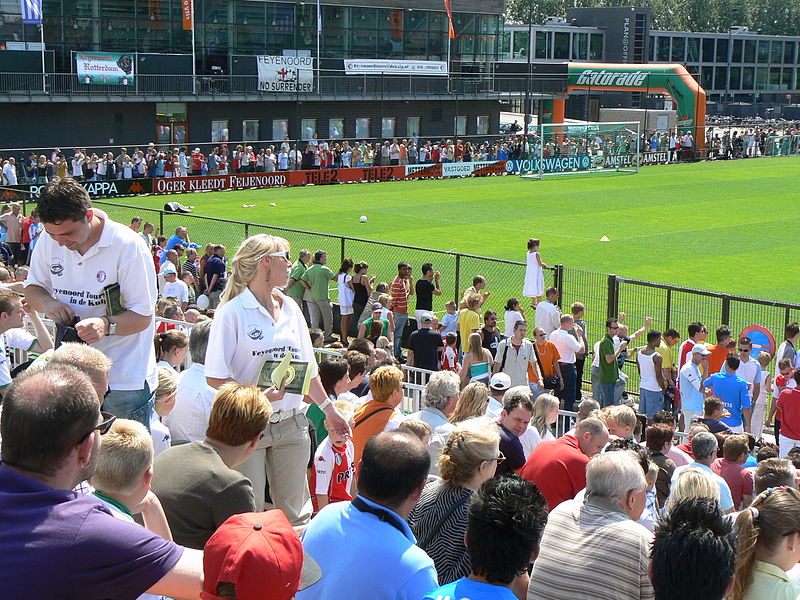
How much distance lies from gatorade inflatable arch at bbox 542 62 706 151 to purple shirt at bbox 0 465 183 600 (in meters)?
58.8

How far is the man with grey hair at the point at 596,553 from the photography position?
4.19 metres

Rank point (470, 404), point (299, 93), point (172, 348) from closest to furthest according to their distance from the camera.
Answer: point (470, 404) → point (172, 348) → point (299, 93)

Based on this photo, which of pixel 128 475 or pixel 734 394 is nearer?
pixel 128 475

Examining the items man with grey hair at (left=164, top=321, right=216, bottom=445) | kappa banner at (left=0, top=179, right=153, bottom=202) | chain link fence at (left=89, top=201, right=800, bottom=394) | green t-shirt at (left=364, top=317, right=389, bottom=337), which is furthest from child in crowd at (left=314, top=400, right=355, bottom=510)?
kappa banner at (left=0, top=179, right=153, bottom=202)

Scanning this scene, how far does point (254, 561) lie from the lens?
3094mm

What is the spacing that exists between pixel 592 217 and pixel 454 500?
29.6 meters

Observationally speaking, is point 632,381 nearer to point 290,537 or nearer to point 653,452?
point 653,452

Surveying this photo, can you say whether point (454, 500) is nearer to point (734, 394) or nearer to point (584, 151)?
point (734, 394)

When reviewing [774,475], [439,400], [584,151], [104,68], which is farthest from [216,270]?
[584,151]

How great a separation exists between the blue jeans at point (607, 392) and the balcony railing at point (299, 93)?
36.5 metres

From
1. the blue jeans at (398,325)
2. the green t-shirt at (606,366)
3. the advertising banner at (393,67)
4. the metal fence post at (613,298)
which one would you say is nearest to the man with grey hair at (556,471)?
the green t-shirt at (606,366)

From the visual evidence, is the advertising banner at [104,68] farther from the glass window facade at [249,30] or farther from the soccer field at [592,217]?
the soccer field at [592,217]

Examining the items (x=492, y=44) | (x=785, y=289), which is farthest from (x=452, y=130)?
(x=785, y=289)

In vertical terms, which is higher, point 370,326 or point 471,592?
point 471,592
